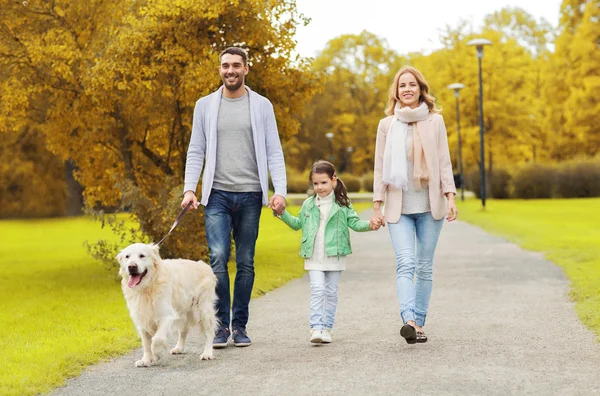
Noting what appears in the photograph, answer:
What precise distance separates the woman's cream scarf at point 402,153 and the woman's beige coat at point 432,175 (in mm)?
49

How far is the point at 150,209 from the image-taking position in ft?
46.5

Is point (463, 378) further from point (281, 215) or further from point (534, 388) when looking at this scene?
point (281, 215)

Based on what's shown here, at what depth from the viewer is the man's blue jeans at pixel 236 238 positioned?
728 centimetres

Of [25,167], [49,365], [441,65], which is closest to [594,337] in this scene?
[49,365]

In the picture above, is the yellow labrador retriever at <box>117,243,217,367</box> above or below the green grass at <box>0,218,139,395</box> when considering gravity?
above

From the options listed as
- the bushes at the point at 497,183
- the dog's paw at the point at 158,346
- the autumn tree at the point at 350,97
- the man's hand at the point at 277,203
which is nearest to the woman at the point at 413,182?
the man's hand at the point at 277,203

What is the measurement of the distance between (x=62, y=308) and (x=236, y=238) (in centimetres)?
501

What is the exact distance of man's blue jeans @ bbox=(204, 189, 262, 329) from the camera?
728cm

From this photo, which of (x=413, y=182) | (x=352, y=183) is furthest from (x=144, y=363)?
(x=352, y=183)

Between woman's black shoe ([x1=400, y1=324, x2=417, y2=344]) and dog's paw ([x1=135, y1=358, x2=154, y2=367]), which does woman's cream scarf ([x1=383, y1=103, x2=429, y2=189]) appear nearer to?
woman's black shoe ([x1=400, y1=324, x2=417, y2=344])

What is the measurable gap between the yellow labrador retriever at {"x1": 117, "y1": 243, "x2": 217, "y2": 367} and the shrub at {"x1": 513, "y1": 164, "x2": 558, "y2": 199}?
48.7m

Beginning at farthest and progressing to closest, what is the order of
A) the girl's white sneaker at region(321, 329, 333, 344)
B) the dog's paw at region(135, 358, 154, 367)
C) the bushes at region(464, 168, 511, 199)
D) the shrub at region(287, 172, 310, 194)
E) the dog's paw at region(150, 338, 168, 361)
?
the shrub at region(287, 172, 310, 194)
the bushes at region(464, 168, 511, 199)
the girl's white sneaker at region(321, 329, 333, 344)
the dog's paw at region(135, 358, 154, 367)
the dog's paw at region(150, 338, 168, 361)

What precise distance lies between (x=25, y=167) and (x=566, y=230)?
26.9 m

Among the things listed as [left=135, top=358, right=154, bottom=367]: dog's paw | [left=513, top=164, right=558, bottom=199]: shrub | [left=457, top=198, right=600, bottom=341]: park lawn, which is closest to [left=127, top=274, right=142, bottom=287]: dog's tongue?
[left=135, top=358, right=154, bottom=367]: dog's paw
